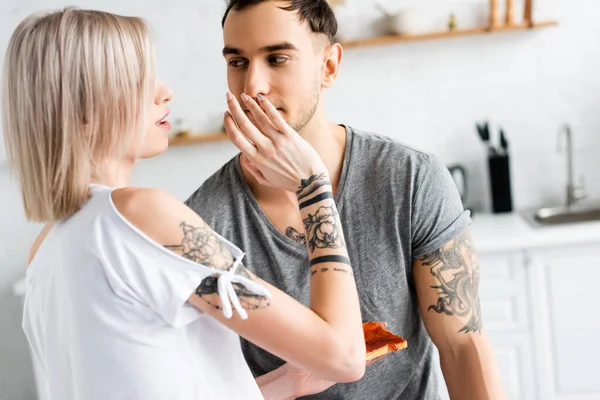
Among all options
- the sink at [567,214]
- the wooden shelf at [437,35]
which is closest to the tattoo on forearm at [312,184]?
the wooden shelf at [437,35]

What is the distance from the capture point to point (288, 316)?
1093 mm

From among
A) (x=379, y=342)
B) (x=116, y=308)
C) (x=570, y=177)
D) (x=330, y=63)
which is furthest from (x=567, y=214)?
(x=116, y=308)

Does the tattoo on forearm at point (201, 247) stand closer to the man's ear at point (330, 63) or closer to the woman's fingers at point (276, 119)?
the woman's fingers at point (276, 119)

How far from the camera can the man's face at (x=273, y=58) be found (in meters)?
1.59

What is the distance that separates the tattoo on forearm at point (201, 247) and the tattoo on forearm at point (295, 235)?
49 cm

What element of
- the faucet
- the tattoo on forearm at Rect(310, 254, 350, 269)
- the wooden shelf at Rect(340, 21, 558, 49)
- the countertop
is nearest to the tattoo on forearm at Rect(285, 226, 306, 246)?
the tattoo on forearm at Rect(310, 254, 350, 269)

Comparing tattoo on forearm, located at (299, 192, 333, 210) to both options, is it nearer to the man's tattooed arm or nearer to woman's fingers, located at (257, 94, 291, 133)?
the man's tattooed arm

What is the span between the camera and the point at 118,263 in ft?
3.36

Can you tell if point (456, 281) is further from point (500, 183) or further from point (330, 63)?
point (500, 183)

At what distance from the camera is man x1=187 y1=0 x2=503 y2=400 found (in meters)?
1.49

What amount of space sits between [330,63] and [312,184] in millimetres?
544

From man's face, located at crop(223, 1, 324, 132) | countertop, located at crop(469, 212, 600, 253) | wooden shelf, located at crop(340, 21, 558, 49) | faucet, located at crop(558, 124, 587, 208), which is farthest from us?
faucet, located at crop(558, 124, 587, 208)

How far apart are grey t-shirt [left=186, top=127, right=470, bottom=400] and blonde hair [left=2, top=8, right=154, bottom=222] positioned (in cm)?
50

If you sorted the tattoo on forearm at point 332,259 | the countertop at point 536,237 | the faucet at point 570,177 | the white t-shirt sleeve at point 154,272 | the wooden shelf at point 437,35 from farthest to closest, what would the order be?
1. the faucet at point 570,177
2. the wooden shelf at point 437,35
3. the countertop at point 536,237
4. the tattoo on forearm at point 332,259
5. the white t-shirt sleeve at point 154,272
